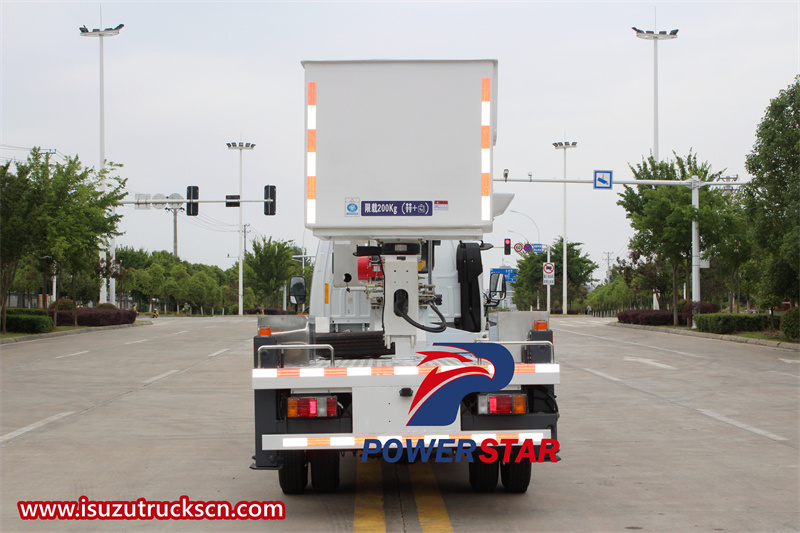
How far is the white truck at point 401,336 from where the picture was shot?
5562 millimetres

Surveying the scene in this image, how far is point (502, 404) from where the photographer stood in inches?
222

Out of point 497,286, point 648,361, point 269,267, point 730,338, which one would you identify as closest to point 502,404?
point 497,286

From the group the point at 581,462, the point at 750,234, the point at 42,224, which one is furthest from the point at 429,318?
the point at 42,224

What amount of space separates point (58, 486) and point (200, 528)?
1.96 meters

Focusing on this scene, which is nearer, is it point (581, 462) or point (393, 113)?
point (393, 113)

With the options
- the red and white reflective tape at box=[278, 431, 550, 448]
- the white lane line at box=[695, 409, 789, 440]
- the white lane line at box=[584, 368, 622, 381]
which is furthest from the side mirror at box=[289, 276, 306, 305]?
the white lane line at box=[584, 368, 622, 381]

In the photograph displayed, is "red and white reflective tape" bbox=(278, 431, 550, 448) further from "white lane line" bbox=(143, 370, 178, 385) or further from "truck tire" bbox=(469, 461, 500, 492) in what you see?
"white lane line" bbox=(143, 370, 178, 385)

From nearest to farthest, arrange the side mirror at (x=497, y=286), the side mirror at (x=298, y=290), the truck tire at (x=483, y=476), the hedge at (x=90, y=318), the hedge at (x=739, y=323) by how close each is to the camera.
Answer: the truck tire at (x=483, y=476)
the side mirror at (x=497, y=286)
the side mirror at (x=298, y=290)
the hedge at (x=739, y=323)
the hedge at (x=90, y=318)

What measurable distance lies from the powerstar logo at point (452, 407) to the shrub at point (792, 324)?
69.5ft

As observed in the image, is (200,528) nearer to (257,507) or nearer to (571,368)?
(257,507)

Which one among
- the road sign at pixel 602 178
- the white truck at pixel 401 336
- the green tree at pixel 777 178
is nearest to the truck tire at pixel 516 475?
the white truck at pixel 401 336

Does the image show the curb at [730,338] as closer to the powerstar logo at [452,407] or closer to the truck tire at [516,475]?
the truck tire at [516,475]

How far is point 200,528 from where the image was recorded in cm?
582

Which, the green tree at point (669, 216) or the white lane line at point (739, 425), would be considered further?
the green tree at point (669, 216)
